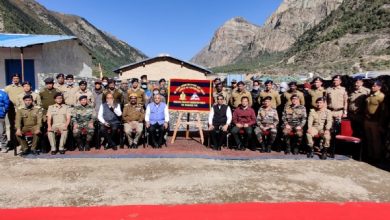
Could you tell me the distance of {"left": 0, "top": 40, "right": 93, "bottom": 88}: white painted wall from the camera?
1498 centimetres

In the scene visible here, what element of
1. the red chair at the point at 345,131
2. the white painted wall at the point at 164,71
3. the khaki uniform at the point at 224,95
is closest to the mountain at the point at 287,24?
the white painted wall at the point at 164,71

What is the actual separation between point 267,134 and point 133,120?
335 cm

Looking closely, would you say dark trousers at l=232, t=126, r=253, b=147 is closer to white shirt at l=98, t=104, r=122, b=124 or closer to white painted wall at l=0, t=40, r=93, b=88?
white shirt at l=98, t=104, r=122, b=124

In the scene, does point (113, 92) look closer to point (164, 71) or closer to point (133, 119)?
point (133, 119)

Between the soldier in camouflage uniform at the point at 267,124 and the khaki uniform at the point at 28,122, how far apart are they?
16.9 feet

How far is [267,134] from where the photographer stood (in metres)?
8.14

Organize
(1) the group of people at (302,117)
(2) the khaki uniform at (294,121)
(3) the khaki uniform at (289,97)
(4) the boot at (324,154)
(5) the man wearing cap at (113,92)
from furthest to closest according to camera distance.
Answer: (5) the man wearing cap at (113,92), (3) the khaki uniform at (289,97), (2) the khaki uniform at (294,121), (4) the boot at (324,154), (1) the group of people at (302,117)

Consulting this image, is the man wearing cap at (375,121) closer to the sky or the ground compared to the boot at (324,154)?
closer to the sky

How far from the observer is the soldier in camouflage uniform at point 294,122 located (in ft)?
25.7

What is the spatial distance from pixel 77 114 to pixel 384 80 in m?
7.08

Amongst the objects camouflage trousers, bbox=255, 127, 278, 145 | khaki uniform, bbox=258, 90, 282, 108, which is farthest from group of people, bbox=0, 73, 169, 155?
khaki uniform, bbox=258, 90, 282, 108

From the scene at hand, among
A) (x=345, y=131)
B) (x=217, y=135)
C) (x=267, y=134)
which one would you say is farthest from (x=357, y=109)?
(x=217, y=135)

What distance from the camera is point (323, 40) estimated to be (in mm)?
61812

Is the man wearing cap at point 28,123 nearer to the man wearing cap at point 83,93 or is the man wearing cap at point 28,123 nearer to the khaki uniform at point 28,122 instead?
the khaki uniform at point 28,122
